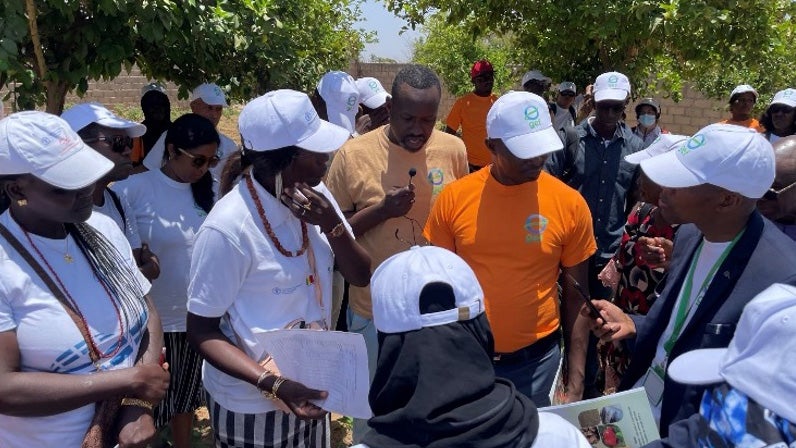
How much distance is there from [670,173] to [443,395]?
125 cm

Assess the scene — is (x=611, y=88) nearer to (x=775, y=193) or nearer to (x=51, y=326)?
(x=775, y=193)

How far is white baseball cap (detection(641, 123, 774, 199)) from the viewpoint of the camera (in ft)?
6.88

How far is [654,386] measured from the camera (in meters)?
2.42

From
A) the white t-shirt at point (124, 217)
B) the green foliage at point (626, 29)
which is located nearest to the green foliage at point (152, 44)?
the white t-shirt at point (124, 217)

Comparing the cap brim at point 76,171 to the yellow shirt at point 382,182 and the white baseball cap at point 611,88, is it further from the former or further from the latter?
the white baseball cap at point 611,88

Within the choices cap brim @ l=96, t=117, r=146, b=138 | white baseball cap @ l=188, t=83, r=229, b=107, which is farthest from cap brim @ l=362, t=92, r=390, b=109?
cap brim @ l=96, t=117, r=146, b=138

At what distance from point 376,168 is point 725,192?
155cm

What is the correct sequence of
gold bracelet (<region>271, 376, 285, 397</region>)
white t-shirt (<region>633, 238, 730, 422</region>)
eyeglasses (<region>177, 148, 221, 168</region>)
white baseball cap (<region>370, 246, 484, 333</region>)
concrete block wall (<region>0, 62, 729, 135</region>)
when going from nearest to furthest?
1. white baseball cap (<region>370, 246, 484, 333</region>)
2. gold bracelet (<region>271, 376, 285, 397</region>)
3. white t-shirt (<region>633, 238, 730, 422</region>)
4. eyeglasses (<region>177, 148, 221, 168</region>)
5. concrete block wall (<region>0, 62, 729, 135</region>)

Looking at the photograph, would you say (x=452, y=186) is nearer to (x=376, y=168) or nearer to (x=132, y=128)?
(x=376, y=168)

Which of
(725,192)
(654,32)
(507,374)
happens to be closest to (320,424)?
(507,374)

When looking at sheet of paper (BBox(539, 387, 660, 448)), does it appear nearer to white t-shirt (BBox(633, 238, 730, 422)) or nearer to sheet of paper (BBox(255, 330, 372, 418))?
white t-shirt (BBox(633, 238, 730, 422))

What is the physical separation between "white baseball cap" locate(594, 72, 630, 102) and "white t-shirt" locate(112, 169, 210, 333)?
2867mm

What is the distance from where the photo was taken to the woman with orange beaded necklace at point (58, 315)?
192 cm

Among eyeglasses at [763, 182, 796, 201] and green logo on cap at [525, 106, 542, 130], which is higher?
green logo on cap at [525, 106, 542, 130]
